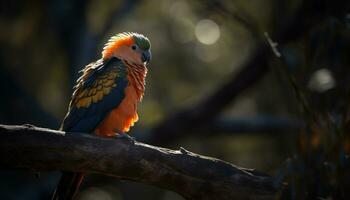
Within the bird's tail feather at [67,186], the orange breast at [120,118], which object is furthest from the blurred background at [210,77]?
the bird's tail feather at [67,186]

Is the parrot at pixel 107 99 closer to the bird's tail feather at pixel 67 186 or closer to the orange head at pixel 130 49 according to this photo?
the orange head at pixel 130 49

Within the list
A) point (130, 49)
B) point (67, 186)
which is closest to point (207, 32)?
point (130, 49)

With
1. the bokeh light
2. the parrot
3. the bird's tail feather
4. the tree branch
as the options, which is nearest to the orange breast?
the parrot

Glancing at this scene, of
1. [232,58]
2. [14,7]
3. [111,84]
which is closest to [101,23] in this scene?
[14,7]

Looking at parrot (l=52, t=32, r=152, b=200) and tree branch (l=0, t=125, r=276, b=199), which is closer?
tree branch (l=0, t=125, r=276, b=199)

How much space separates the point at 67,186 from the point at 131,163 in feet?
2.46

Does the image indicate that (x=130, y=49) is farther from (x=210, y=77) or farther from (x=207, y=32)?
(x=210, y=77)

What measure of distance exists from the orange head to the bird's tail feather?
67.1 inches

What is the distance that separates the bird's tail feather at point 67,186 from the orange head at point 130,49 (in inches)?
67.1

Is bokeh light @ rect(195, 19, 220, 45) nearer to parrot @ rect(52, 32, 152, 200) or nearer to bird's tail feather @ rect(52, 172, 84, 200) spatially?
parrot @ rect(52, 32, 152, 200)

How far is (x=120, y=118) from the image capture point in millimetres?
6086

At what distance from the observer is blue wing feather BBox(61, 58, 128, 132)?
19.3ft

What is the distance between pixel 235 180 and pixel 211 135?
20.7 ft

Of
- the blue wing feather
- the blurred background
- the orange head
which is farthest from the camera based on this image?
the orange head
